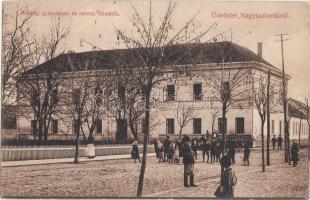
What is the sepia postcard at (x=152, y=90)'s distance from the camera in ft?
53.0

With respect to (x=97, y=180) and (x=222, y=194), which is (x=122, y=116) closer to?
A: (x=97, y=180)

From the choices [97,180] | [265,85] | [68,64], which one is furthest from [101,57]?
[265,85]

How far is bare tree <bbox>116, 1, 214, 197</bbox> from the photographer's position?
14734mm

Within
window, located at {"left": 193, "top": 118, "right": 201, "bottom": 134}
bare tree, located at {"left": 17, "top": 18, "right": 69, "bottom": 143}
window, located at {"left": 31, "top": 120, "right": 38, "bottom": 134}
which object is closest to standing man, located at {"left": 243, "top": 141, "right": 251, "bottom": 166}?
window, located at {"left": 193, "top": 118, "right": 201, "bottom": 134}

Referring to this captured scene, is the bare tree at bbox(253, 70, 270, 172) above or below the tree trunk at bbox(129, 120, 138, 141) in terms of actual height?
above

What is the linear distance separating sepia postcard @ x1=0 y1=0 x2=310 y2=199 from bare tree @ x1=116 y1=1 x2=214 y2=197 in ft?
0.11

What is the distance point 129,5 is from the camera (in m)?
16.4

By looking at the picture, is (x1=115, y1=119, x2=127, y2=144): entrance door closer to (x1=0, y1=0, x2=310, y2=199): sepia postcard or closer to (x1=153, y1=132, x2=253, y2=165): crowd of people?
(x1=0, y1=0, x2=310, y2=199): sepia postcard

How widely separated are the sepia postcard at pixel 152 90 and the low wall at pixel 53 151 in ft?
0.32

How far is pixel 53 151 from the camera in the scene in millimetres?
21125

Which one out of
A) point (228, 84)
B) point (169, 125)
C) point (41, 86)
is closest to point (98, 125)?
point (169, 125)

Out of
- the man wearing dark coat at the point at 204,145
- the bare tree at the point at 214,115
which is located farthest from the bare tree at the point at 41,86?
the man wearing dark coat at the point at 204,145

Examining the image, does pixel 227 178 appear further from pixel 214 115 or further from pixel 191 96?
pixel 214 115

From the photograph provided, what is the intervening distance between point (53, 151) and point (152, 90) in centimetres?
559
